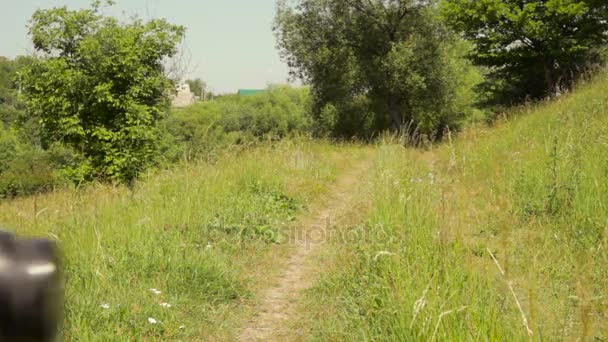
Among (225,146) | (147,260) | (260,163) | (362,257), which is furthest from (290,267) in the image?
(225,146)

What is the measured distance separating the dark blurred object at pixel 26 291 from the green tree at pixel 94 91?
22.1 meters

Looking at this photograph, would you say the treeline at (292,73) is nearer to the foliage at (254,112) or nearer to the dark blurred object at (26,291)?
the dark blurred object at (26,291)

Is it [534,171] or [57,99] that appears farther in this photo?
[57,99]

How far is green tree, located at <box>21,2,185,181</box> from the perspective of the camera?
71.4 feet

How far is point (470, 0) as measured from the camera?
56.3 feet

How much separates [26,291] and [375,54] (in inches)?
907

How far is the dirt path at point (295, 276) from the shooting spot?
12.3 ft

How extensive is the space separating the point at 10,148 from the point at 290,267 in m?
80.0

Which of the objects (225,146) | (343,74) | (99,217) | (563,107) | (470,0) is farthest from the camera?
(343,74)

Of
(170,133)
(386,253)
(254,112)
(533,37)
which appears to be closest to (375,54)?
(533,37)

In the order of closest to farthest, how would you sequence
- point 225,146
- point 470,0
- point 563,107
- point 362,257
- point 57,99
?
point 362,257
point 563,107
point 225,146
point 470,0
point 57,99

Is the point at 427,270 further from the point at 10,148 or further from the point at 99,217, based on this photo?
the point at 10,148

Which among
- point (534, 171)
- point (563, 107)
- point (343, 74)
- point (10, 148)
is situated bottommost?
point (10, 148)

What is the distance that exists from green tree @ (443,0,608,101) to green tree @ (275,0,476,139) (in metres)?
3.86
